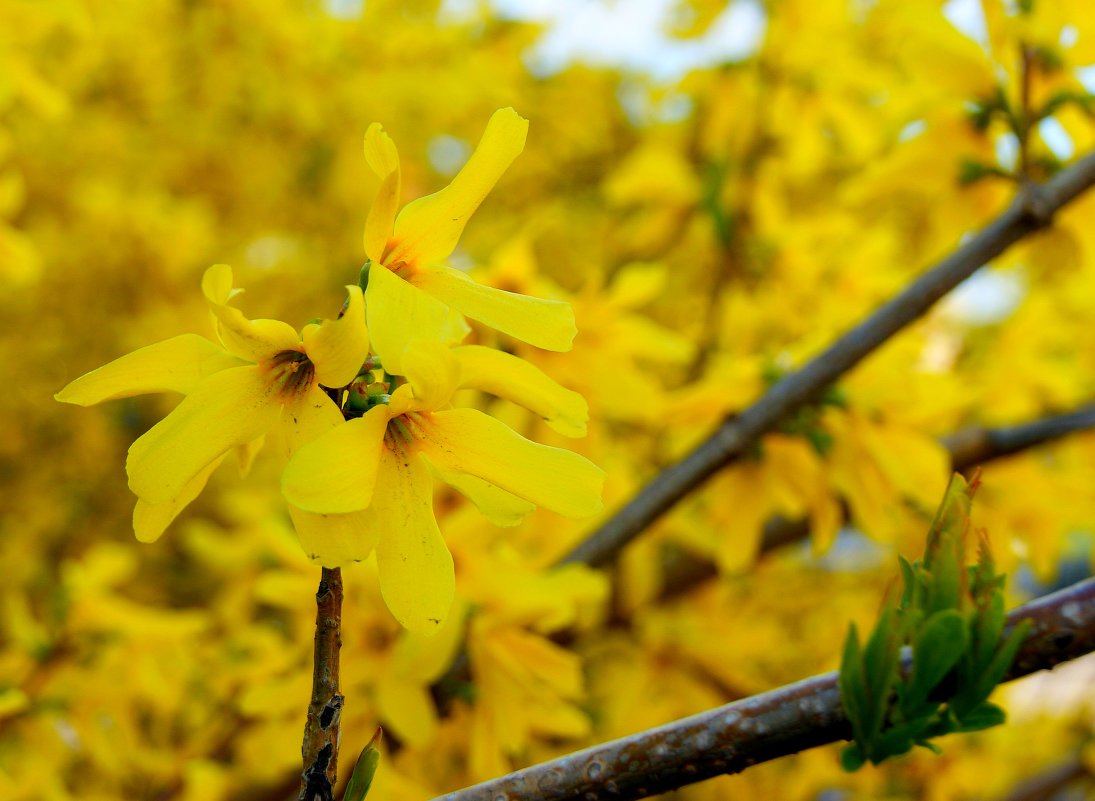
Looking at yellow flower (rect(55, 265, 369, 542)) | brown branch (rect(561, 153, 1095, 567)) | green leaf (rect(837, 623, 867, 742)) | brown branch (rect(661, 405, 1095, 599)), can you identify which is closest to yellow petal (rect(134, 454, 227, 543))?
yellow flower (rect(55, 265, 369, 542))

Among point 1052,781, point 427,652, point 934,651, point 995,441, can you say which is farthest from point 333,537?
point 1052,781

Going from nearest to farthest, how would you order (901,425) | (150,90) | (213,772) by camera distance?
(901,425) < (213,772) < (150,90)

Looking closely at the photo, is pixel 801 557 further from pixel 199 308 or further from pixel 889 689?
pixel 889 689

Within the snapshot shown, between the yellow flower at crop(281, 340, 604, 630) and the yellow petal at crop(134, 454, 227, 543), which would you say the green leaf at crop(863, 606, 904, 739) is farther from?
the yellow petal at crop(134, 454, 227, 543)

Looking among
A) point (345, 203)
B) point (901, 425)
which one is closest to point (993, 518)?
point (901, 425)

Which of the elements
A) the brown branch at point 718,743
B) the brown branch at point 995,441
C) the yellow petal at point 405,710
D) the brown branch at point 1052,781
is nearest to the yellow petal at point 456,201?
the brown branch at point 718,743

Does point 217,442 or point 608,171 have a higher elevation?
point 608,171

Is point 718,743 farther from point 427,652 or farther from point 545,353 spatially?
point 545,353
